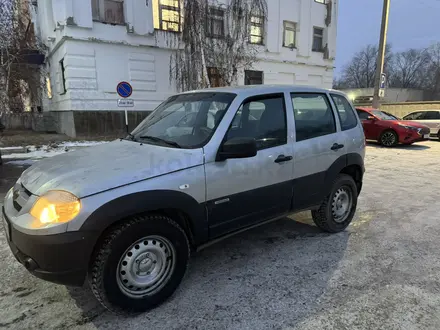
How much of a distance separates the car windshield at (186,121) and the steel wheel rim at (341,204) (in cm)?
204

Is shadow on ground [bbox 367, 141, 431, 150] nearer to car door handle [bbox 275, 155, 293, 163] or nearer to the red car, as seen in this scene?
the red car

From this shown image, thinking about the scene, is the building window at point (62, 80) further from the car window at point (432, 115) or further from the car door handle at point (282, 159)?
the car window at point (432, 115)

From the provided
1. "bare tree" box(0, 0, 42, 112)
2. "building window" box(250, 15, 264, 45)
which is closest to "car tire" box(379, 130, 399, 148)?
"building window" box(250, 15, 264, 45)

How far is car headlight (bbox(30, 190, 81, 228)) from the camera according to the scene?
2.22 meters

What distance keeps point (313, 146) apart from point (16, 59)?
17.9m

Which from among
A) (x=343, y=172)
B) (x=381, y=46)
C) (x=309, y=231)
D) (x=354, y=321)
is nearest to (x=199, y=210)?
(x=354, y=321)

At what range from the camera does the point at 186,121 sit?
331 cm

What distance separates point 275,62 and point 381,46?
6.51m

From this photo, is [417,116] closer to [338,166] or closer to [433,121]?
[433,121]

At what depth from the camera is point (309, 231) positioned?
4320mm

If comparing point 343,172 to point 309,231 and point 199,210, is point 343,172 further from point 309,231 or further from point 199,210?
point 199,210

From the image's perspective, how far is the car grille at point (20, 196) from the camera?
250 cm

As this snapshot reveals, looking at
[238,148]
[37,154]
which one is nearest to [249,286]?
[238,148]

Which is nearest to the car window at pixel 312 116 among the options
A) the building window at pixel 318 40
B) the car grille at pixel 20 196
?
the car grille at pixel 20 196
